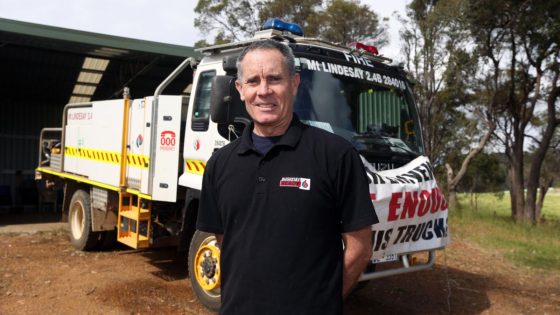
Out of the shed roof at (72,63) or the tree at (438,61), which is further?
the tree at (438,61)

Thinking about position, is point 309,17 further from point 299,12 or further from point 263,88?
point 263,88

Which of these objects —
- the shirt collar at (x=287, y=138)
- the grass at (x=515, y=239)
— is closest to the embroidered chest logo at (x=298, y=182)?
the shirt collar at (x=287, y=138)

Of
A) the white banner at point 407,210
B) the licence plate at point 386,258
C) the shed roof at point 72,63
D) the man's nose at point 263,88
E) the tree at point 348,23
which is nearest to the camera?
the man's nose at point 263,88

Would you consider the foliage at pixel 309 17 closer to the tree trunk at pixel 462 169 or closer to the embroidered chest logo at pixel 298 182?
the tree trunk at pixel 462 169

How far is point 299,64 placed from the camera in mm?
4645

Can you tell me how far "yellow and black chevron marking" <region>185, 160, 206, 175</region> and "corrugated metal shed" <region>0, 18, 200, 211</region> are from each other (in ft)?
22.3

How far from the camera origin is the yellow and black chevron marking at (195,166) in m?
5.36

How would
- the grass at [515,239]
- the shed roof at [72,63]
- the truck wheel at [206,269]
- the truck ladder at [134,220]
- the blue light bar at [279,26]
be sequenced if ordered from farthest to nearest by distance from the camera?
the shed roof at [72,63], the grass at [515,239], the truck ladder at [134,220], the blue light bar at [279,26], the truck wheel at [206,269]

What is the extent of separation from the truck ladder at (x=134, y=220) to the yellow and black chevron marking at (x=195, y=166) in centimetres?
102

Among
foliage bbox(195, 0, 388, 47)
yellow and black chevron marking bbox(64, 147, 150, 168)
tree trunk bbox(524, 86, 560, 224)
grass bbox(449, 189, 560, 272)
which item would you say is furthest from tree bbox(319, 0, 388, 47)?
yellow and black chevron marking bbox(64, 147, 150, 168)

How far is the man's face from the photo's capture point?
6.33 feet

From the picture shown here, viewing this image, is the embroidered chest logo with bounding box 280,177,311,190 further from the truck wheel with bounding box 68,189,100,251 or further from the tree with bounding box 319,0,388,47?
the tree with bounding box 319,0,388,47

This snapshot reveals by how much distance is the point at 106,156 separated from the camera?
23.8 feet

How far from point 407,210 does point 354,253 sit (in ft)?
8.49
